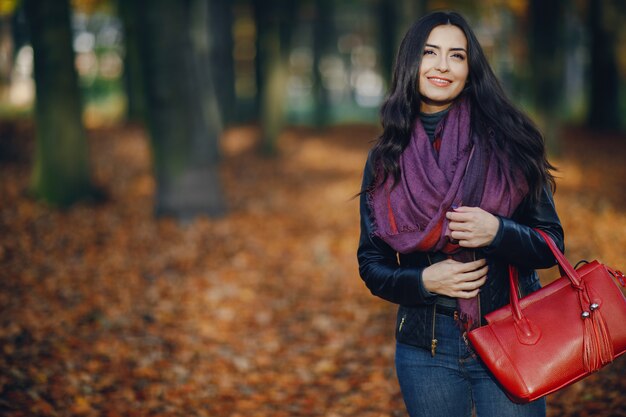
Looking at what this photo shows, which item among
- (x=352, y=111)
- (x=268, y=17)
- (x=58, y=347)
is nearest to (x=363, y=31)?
(x=352, y=111)

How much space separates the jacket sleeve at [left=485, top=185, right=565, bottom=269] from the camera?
2.20m

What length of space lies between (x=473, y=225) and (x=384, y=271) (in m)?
0.41

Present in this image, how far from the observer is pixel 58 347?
5.51m

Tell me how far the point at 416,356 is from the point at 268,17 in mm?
16010

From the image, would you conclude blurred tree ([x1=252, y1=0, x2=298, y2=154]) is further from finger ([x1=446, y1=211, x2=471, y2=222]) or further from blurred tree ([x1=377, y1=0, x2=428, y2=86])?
finger ([x1=446, y1=211, x2=471, y2=222])

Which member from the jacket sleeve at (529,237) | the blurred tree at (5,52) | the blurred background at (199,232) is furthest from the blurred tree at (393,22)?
the blurred tree at (5,52)

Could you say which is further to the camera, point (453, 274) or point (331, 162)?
point (331, 162)

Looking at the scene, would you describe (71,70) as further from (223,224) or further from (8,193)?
(223,224)

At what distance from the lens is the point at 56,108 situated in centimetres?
1003

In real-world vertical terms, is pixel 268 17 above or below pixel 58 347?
above

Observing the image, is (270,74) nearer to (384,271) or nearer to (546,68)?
(546,68)

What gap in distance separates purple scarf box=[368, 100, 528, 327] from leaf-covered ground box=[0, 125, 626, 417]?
8.46 feet

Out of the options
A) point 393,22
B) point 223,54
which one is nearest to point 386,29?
point 393,22

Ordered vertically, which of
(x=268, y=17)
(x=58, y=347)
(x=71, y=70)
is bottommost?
(x=58, y=347)
